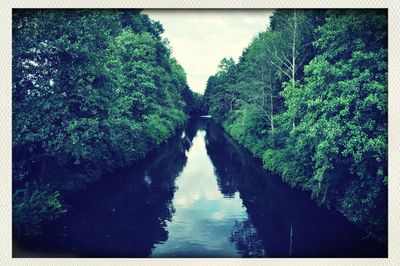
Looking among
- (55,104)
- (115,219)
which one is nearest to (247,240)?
(115,219)

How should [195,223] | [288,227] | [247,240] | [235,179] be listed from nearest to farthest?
[247,240]
[288,227]
[195,223]
[235,179]

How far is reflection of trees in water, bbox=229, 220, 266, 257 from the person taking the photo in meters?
14.6

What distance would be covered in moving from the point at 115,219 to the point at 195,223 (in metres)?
4.04

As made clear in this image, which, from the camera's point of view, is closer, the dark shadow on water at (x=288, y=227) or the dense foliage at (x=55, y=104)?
the dark shadow on water at (x=288, y=227)

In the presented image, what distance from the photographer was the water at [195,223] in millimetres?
14625

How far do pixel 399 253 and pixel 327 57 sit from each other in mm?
9680

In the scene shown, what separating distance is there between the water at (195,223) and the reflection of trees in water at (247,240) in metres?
0.04

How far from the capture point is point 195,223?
1764cm

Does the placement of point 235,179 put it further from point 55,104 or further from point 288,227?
point 55,104
